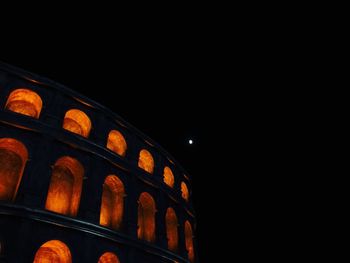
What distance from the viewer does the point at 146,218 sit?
16.7 metres

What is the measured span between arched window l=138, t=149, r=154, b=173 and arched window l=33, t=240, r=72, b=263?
23.5ft

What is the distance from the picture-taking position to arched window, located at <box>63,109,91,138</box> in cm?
1568

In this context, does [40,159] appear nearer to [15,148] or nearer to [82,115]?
[15,148]

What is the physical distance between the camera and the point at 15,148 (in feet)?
42.2

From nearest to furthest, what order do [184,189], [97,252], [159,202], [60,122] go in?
[97,252] < [60,122] < [159,202] < [184,189]

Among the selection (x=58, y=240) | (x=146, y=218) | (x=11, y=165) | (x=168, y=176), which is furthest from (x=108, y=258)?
(x=168, y=176)

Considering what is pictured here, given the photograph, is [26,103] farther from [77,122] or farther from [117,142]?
[117,142]

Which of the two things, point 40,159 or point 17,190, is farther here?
point 40,159

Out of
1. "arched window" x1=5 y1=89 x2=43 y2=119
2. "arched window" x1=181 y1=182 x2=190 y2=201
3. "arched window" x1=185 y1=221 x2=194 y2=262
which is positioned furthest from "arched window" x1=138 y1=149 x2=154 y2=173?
"arched window" x1=5 y1=89 x2=43 y2=119

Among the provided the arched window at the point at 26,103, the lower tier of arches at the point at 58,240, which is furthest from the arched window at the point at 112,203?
the arched window at the point at 26,103

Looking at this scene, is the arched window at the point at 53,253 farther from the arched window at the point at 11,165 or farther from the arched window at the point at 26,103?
the arched window at the point at 26,103

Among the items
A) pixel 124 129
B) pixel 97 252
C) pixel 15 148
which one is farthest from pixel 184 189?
pixel 15 148

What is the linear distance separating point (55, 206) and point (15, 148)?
2.81m

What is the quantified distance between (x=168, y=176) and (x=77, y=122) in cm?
676
